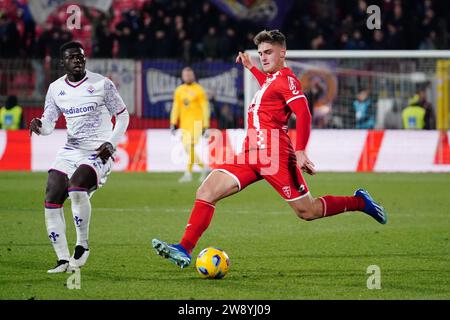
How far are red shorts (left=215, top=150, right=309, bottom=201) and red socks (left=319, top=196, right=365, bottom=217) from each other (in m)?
0.36

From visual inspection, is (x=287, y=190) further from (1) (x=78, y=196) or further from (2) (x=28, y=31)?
(2) (x=28, y=31)

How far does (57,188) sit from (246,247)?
8.35ft

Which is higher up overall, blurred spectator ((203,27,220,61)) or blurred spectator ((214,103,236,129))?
blurred spectator ((203,27,220,61))

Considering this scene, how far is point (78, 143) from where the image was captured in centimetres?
933

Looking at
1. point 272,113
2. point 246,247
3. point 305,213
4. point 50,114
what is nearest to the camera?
point 272,113

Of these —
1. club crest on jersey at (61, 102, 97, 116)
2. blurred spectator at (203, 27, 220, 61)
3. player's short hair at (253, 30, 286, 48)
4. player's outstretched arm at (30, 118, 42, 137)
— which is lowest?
player's outstretched arm at (30, 118, 42, 137)

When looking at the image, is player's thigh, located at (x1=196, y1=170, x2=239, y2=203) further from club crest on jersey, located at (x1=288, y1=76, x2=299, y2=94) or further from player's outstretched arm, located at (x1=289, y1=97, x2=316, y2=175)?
club crest on jersey, located at (x1=288, y1=76, x2=299, y2=94)

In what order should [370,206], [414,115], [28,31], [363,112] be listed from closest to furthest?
1. [370,206]
2. [414,115]
3. [363,112]
4. [28,31]

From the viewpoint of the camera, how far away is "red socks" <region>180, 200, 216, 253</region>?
341 inches

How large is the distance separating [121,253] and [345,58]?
14.6 meters

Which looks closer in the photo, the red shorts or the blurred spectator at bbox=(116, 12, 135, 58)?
the red shorts

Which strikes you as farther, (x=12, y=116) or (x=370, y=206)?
(x=12, y=116)

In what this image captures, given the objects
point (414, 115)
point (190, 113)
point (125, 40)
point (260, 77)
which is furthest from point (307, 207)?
point (125, 40)

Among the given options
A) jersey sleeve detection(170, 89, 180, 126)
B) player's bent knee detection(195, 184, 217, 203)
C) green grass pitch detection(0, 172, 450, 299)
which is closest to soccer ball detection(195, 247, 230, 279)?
green grass pitch detection(0, 172, 450, 299)
